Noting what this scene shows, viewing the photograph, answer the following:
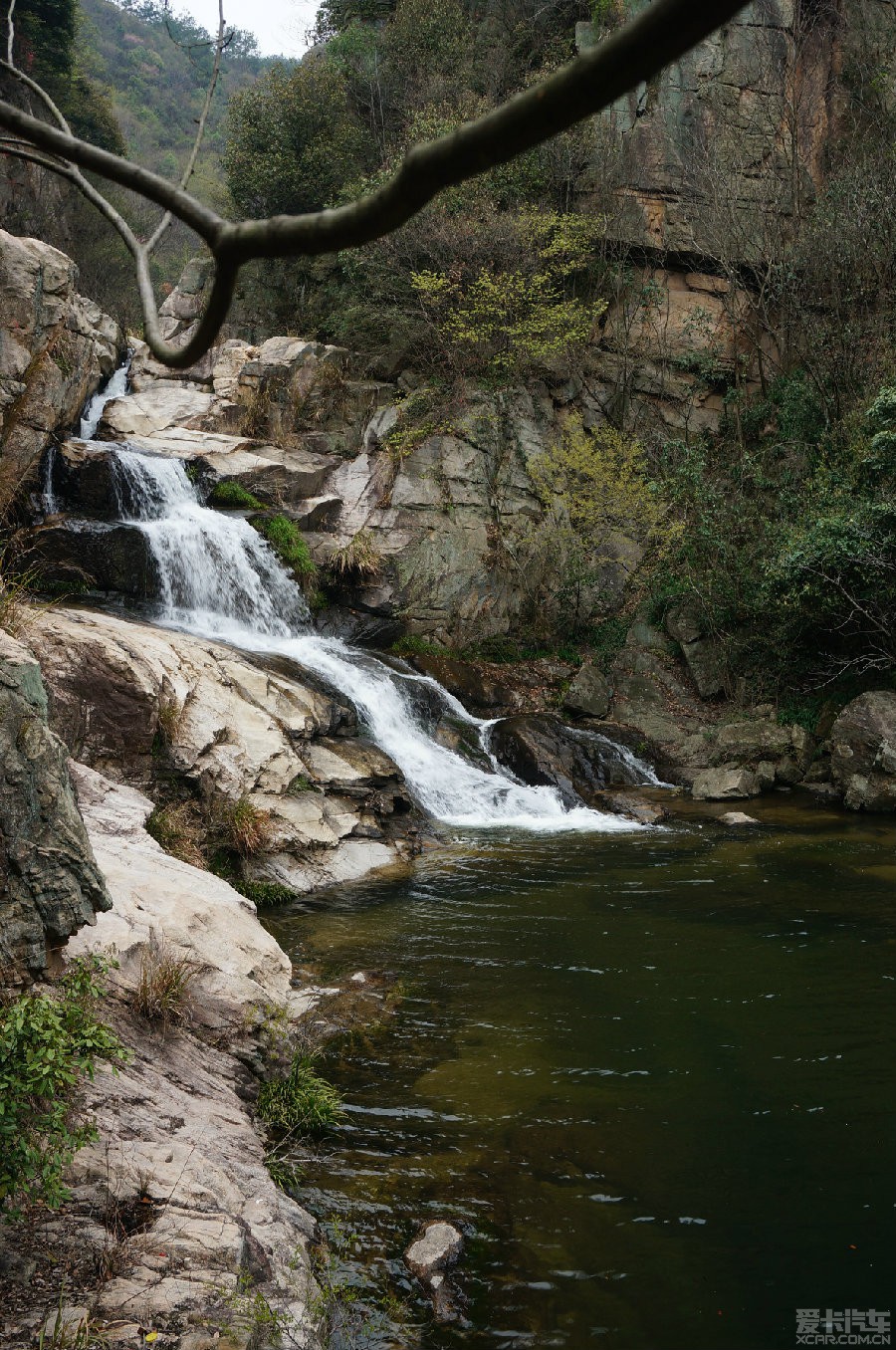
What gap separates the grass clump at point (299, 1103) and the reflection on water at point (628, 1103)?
0.49ft

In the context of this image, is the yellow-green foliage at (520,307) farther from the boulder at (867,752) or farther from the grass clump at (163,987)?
the grass clump at (163,987)

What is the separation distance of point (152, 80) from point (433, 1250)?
199 ft

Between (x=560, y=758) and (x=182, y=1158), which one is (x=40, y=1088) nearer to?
(x=182, y=1158)

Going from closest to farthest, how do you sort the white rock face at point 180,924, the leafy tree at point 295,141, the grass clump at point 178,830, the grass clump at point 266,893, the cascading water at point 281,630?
1. the white rock face at point 180,924
2. the grass clump at point 178,830
3. the grass clump at point 266,893
4. the cascading water at point 281,630
5. the leafy tree at point 295,141

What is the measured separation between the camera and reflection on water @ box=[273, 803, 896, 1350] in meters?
3.75

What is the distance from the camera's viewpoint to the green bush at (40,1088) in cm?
300

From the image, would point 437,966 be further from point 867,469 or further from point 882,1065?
point 867,469

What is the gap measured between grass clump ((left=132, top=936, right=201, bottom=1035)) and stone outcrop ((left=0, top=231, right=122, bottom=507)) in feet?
32.9

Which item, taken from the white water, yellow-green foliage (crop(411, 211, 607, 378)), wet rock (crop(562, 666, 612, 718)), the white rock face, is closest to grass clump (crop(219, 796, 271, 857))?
the white rock face

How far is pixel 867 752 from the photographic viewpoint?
527 inches

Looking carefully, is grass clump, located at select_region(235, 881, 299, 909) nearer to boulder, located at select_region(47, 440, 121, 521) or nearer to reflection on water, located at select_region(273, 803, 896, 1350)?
reflection on water, located at select_region(273, 803, 896, 1350)

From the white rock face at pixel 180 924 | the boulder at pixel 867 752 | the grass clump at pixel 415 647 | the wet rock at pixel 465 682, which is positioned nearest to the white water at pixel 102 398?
the grass clump at pixel 415 647

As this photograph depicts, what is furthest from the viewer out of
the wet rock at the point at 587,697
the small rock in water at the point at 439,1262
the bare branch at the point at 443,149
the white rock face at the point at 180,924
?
the wet rock at the point at 587,697

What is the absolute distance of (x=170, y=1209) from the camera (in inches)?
138
